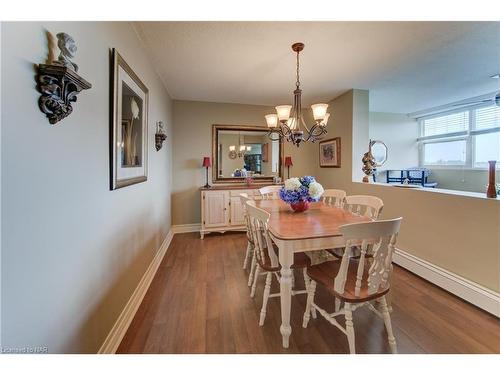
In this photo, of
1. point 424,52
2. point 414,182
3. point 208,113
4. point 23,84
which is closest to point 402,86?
point 424,52

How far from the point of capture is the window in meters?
4.12

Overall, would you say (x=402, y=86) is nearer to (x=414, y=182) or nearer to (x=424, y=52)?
(x=424, y=52)

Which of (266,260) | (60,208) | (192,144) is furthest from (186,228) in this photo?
(60,208)

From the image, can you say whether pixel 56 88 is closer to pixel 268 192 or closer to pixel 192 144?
pixel 268 192

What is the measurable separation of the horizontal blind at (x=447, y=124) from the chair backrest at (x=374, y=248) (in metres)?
5.08

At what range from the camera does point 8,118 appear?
73cm

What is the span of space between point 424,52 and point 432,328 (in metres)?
2.72

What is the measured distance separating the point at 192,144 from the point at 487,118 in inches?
225

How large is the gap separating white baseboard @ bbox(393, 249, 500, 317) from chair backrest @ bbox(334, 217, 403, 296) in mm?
1252

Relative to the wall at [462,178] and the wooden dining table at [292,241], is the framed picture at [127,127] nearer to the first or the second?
the wooden dining table at [292,241]

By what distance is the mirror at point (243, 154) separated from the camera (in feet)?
14.1

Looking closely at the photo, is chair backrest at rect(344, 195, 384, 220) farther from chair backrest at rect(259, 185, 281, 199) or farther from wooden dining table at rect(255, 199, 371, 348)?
chair backrest at rect(259, 185, 281, 199)

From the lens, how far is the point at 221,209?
12.9 ft
